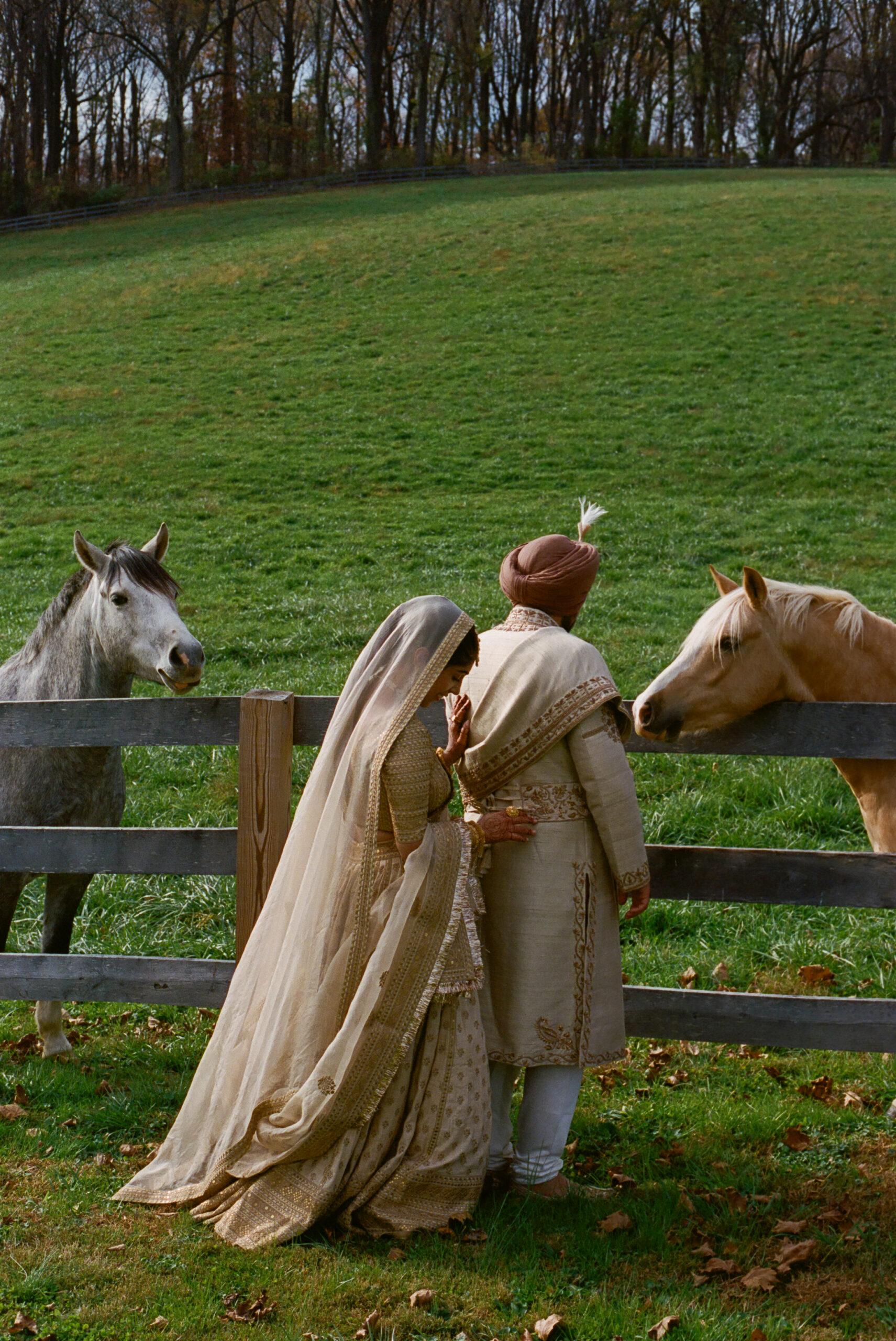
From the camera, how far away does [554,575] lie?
11.8ft

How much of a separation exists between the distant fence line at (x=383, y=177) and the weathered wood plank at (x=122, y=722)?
4615 centimetres

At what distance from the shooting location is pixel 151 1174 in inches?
148

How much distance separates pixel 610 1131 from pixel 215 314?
87.5ft

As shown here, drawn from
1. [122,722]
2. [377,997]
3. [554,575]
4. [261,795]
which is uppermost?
[554,575]

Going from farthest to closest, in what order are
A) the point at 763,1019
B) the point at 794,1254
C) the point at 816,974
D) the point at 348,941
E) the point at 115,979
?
the point at 816,974 → the point at 115,979 → the point at 763,1019 → the point at 348,941 → the point at 794,1254

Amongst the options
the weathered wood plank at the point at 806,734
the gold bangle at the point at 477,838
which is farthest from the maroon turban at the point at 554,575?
the gold bangle at the point at 477,838

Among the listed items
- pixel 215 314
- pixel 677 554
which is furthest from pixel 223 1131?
pixel 215 314

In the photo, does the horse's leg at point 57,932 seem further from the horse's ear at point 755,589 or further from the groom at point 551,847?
the horse's ear at point 755,589

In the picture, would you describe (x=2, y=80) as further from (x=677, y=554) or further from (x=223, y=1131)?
(x=223, y=1131)

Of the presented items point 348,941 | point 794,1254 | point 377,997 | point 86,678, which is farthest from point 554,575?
point 86,678

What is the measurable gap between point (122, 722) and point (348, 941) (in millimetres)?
1380

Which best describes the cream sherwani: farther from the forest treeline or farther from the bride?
the forest treeline

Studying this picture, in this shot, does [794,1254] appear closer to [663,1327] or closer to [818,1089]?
[663,1327]

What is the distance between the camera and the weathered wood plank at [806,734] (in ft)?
12.7
